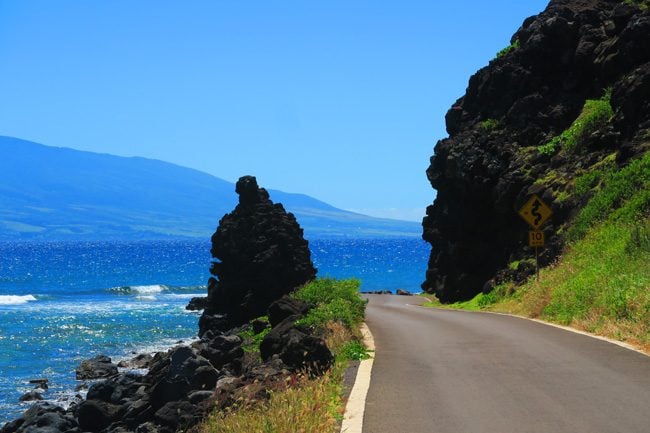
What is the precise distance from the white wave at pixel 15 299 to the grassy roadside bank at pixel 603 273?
227 feet

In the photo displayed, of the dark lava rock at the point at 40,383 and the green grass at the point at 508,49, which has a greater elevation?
the green grass at the point at 508,49

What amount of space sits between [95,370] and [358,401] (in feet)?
93.5

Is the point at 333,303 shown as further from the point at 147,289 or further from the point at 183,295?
the point at 147,289

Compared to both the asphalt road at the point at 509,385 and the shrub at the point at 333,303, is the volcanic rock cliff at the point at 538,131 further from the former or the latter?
the asphalt road at the point at 509,385

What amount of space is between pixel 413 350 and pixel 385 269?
163 meters

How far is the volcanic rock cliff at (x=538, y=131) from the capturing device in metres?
34.6

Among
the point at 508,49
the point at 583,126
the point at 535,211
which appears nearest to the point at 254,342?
the point at 535,211

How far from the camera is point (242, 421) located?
10922 mm

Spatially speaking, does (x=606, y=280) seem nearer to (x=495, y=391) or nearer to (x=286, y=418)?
(x=495, y=391)

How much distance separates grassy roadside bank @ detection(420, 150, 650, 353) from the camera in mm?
18672

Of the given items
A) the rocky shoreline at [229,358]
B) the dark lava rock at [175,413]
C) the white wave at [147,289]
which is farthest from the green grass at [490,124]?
the white wave at [147,289]

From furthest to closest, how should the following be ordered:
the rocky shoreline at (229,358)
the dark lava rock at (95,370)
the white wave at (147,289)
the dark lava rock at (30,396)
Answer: the white wave at (147,289) < the dark lava rock at (95,370) < the dark lava rock at (30,396) < the rocky shoreline at (229,358)

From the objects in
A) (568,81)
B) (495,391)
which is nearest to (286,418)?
(495,391)

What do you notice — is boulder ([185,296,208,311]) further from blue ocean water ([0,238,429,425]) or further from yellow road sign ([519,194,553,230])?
yellow road sign ([519,194,553,230])
